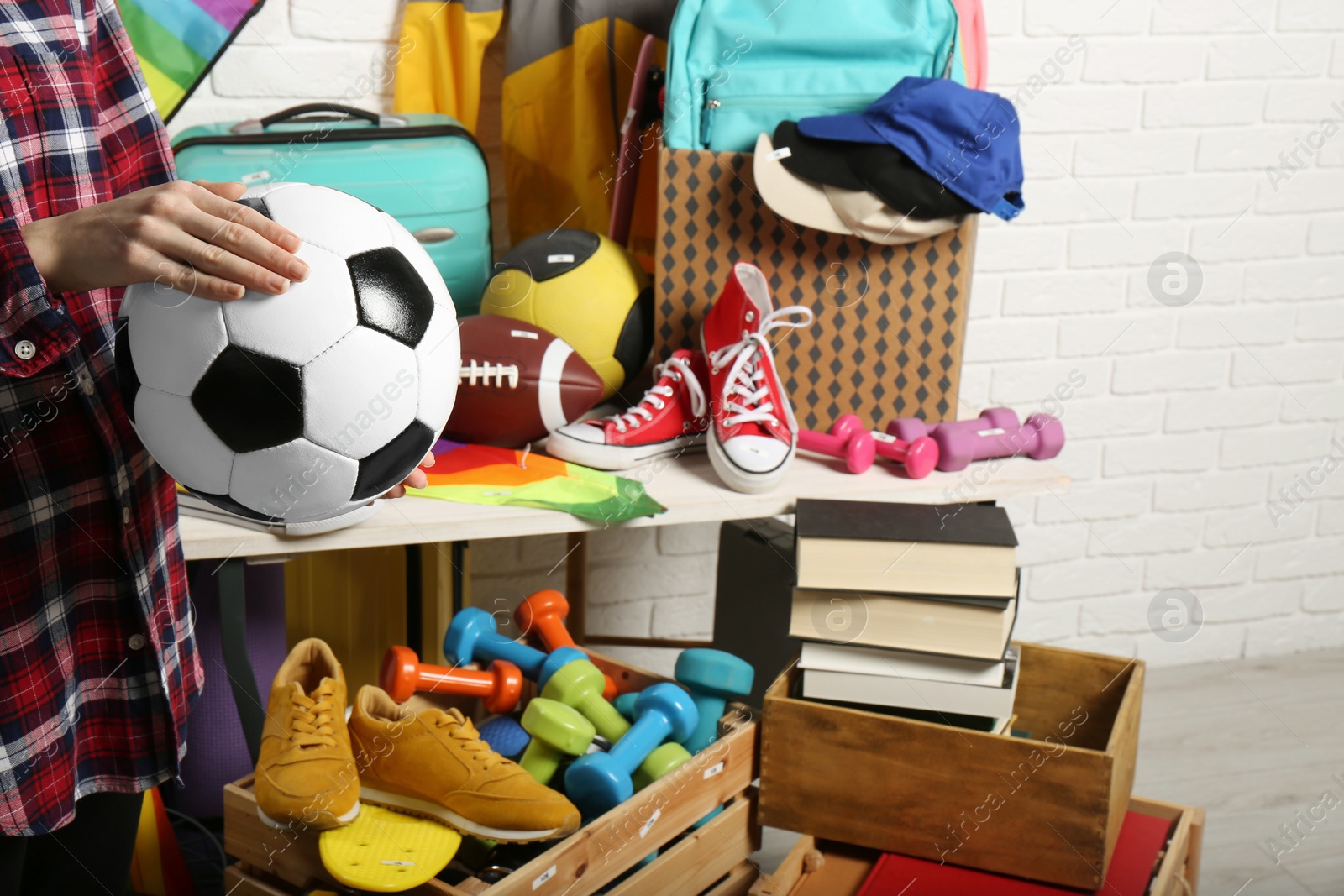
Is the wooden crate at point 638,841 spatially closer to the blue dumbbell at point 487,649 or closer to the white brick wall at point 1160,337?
the blue dumbbell at point 487,649

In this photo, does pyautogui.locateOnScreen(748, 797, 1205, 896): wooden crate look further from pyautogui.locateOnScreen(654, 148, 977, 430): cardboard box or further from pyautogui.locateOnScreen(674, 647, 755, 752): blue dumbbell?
pyautogui.locateOnScreen(654, 148, 977, 430): cardboard box

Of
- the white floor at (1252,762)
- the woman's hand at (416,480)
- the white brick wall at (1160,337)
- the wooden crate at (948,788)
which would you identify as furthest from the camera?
the white brick wall at (1160,337)

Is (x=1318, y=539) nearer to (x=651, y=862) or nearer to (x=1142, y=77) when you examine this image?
(x=1142, y=77)

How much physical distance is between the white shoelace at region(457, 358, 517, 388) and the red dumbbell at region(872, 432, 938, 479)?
0.44 m

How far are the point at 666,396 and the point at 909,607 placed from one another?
1.24ft

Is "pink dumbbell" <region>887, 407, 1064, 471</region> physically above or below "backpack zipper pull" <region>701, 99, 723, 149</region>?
below

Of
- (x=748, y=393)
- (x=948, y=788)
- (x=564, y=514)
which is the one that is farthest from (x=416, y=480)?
(x=948, y=788)

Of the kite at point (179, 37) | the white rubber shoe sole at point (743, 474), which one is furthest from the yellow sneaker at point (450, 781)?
the kite at point (179, 37)

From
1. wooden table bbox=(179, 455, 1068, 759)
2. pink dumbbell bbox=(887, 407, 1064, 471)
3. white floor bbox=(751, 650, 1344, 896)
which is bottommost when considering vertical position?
white floor bbox=(751, 650, 1344, 896)

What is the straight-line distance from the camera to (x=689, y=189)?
4.36ft

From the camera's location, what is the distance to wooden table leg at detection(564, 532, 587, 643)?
1.72 metres

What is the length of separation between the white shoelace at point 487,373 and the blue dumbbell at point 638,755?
0.39 metres

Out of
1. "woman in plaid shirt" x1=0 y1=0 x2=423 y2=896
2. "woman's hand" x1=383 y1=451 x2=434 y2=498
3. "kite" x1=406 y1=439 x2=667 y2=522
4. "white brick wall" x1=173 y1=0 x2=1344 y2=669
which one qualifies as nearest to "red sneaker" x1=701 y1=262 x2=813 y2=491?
"kite" x1=406 y1=439 x2=667 y2=522

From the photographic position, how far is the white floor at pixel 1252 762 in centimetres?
153
